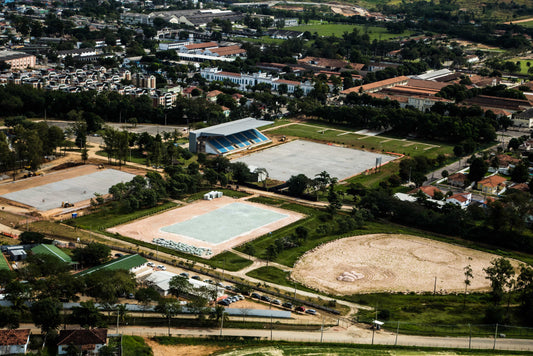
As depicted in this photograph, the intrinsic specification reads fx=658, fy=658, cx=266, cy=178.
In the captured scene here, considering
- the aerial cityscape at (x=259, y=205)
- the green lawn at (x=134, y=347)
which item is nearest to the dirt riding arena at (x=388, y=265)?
the aerial cityscape at (x=259, y=205)

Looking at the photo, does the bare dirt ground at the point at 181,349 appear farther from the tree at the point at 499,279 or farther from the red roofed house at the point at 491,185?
A: the red roofed house at the point at 491,185

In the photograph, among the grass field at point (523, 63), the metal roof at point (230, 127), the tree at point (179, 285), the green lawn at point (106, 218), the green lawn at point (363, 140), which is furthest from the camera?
the grass field at point (523, 63)

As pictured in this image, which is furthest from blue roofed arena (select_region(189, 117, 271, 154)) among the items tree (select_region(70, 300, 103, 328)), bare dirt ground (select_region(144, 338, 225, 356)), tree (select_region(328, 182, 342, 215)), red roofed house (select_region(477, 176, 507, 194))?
bare dirt ground (select_region(144, 338, 225, 356))

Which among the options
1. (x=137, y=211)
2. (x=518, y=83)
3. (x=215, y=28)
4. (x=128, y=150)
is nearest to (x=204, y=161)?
(x=128, y=150)

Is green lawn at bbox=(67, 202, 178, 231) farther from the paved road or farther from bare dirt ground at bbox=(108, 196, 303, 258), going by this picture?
the paved road

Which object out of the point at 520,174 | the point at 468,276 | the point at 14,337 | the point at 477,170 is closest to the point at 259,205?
the point at 468,276

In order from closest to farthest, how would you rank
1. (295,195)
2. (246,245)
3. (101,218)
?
(246,245) < (101,218) < (295,195)

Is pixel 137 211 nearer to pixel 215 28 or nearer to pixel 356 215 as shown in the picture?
pixel 356 215
